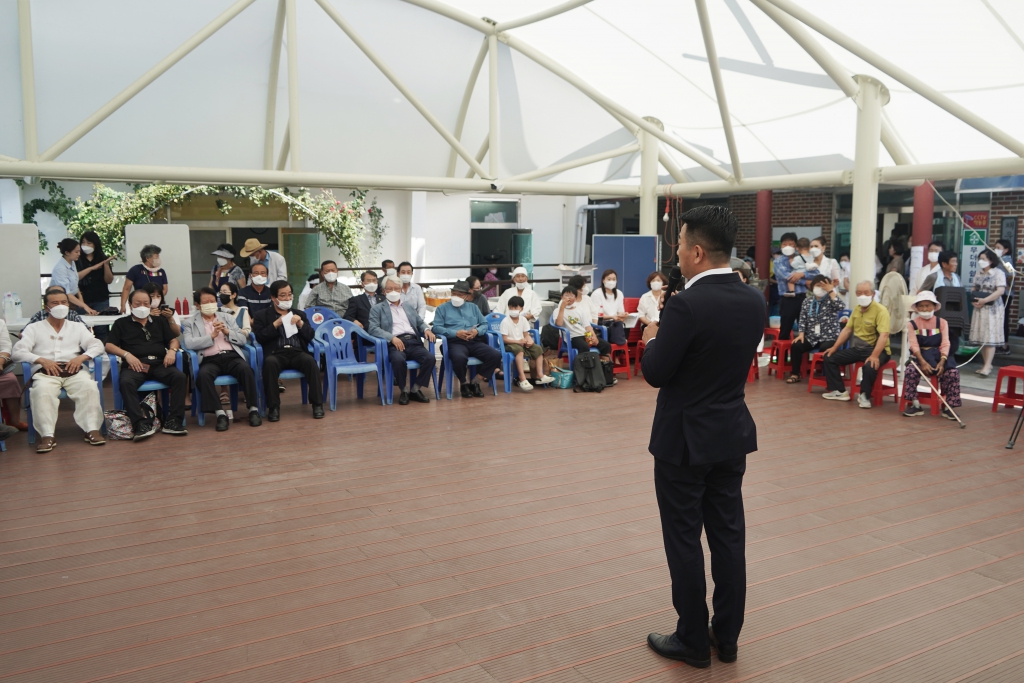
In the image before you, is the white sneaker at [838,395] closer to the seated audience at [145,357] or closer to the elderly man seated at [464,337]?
the elderly man seated at [464,337]

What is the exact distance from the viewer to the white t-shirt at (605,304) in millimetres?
9336

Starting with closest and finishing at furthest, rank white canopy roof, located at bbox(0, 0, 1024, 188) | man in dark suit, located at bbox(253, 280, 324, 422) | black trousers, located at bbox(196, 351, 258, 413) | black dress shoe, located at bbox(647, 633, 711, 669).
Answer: black dress shoe, located at bbox(647, 633, 711, 669)
black trousers, located at bbox(196, 351, 258, 413)
white canopy roof, located at bbox(0, 0, 1024, 188)
man in dark suit, located at bbox(253, 280, 324, 422)

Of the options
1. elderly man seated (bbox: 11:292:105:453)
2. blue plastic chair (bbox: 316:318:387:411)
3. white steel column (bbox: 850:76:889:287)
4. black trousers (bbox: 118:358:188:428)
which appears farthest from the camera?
white steel column (bbox: 850:76:889:287)

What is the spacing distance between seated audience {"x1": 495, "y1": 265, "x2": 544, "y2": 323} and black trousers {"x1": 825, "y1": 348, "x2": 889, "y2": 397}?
3139mm

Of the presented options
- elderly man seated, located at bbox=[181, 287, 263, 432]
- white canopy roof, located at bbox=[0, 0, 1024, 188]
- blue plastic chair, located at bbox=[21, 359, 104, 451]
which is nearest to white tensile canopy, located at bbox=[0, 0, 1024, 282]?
white canopy roof, located at bbox=[0, 0, 1024, 188]

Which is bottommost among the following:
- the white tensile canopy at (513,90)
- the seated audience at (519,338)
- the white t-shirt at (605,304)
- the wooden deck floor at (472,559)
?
the wooden deck floor at (472,559)

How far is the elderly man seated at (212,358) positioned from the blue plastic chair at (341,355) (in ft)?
2.63

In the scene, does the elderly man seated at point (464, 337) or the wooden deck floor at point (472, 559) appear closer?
the wooden deck floor at point (472, 559)

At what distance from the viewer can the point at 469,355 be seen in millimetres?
8125

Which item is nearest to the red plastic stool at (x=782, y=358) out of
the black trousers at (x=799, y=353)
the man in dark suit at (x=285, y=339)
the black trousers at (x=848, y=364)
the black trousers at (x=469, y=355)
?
the black trousers at (x=799, y=353)

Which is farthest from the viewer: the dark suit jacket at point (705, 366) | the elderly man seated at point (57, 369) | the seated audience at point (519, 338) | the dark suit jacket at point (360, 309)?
the seated audience at point (519, 338)

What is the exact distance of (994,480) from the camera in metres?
5.25

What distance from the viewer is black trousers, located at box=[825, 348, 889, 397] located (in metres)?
7.59

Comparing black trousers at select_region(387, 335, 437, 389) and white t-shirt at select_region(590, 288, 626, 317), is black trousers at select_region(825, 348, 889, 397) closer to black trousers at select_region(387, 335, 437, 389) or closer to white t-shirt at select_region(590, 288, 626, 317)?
white t-shirt at select_region(590, 288, 626, 317)
